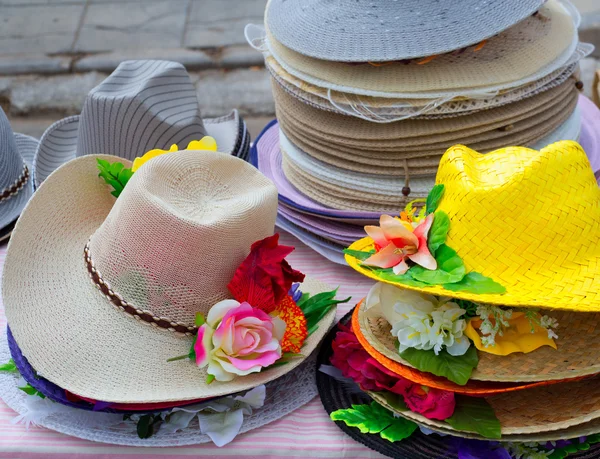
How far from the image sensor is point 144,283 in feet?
3.64

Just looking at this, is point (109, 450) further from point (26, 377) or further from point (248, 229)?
point (248, 229)

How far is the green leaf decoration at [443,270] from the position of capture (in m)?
0.97

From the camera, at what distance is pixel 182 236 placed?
1.09m

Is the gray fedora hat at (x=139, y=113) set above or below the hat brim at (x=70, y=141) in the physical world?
above

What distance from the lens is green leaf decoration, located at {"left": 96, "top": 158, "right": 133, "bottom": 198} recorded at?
131 centimetres

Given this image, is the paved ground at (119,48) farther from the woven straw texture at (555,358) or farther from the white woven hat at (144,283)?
the woven straw texture at (555,358)

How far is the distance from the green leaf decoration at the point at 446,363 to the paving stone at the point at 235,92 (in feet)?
9.82

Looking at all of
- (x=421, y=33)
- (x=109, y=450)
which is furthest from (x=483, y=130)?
(x=109, y=450)

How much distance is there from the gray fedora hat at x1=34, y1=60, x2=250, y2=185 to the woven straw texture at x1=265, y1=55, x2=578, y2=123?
309mm

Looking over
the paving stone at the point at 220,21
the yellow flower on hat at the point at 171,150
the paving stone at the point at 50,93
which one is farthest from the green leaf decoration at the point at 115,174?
the paving stone at the point at 220,21

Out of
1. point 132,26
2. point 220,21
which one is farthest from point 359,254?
point 132,26

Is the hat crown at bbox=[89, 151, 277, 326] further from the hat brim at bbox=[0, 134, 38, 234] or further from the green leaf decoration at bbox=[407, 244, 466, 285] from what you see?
the hat brim at bbox=[0, 134, 38, 234]

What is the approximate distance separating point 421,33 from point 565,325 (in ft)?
1.90

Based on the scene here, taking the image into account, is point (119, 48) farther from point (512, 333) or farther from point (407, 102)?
point (512, 333)
